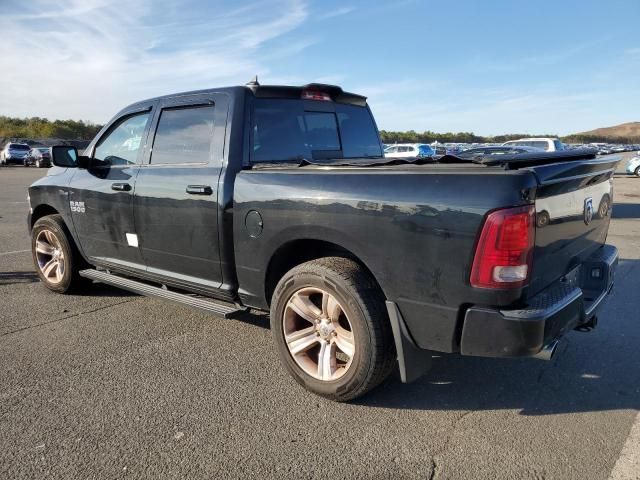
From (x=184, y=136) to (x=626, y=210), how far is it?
12.4m

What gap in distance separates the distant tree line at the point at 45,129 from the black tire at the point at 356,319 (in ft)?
208

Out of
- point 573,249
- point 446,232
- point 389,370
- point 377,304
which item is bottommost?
point 389,370

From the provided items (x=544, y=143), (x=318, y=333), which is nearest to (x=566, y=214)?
(x=318, y=333)

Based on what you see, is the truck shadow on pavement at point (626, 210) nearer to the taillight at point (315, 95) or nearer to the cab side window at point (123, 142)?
the taillight at point (315, 95)

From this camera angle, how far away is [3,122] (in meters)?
64.9

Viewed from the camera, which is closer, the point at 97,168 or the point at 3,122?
the point at 97,168

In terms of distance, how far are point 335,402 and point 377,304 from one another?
28.4 inches

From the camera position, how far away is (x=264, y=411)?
116 inches

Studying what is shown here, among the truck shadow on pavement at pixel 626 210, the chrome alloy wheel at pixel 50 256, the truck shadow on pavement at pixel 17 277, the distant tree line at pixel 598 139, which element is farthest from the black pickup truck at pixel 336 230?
the distant tree line at pixel 598 139

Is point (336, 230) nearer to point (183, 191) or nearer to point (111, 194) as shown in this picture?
point (183, 191)

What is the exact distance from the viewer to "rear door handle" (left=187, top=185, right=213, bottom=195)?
3506 millimetres

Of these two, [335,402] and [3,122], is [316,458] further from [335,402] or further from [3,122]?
[3,122]

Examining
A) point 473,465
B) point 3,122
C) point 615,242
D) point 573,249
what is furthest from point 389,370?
point 3,122

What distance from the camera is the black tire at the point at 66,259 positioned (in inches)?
196
